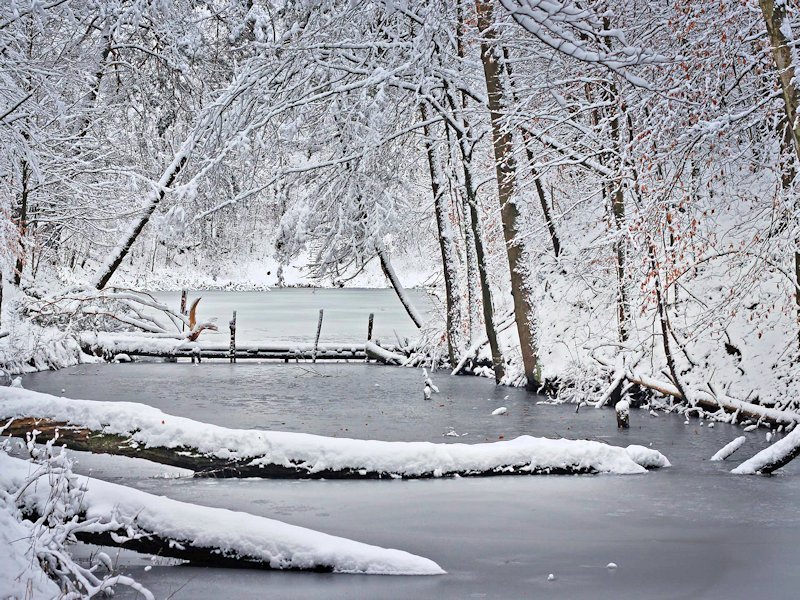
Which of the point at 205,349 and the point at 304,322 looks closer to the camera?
the point at 205,349

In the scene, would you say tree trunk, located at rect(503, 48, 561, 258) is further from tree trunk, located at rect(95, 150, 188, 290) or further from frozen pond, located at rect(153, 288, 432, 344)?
tree trunk, located at rect(95, 150, 188, 290)

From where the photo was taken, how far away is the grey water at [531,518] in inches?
291

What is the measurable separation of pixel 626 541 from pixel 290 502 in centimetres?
317

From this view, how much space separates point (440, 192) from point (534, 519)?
48.5 ft

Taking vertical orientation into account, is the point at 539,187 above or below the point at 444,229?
above

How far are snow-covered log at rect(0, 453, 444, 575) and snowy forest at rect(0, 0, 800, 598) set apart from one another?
3 cm

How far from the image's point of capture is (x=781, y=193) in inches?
464

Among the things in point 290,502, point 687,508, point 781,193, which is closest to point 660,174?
point 781,193

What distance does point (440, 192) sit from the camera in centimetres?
2353

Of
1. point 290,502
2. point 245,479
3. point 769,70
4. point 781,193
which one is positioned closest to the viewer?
point 290,502

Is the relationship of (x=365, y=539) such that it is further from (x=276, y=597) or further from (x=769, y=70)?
(x=769, y=70)

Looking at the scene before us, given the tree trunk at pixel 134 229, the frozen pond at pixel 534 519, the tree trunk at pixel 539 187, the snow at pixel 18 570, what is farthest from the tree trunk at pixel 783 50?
the tree trunk at pixel 134 229

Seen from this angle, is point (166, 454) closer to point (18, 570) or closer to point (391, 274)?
point (18, 570)

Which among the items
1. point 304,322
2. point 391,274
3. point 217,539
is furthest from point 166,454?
point 304,322
